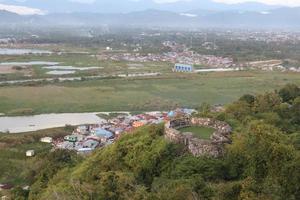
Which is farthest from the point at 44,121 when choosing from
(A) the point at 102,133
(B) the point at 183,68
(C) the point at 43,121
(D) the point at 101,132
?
(B) the point at 183,68

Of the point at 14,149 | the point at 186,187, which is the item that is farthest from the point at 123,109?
the point at 186,187

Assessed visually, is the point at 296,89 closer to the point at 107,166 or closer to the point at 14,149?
the point at 107,166

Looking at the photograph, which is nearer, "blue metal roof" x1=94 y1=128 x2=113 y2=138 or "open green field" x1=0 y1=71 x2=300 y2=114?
"blue metal roof" x1=94 y1=128 x2=113 y2=138

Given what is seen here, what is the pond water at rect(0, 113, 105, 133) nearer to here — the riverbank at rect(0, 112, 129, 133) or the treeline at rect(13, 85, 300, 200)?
the riverbank at rect(0, 112, 129, 133)

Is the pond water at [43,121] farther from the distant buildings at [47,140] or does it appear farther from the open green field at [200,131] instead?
the open green field at [200,131]

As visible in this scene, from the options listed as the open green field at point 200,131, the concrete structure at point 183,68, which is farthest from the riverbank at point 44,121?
the concrete structure at point 183,68

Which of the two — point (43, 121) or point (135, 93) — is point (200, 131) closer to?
point (43, 121)

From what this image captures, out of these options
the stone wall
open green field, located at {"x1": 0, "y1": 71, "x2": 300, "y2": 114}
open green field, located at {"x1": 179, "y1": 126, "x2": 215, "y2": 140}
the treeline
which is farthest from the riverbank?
open green field, located at {"x1": 179, "y1": 126, "x2": 215, "y2": 140}
